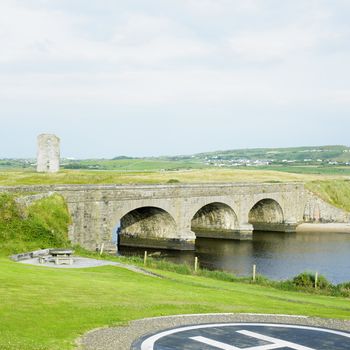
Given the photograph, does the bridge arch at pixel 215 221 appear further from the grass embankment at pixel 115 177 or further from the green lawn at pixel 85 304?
the green lawn at pixel 85 304

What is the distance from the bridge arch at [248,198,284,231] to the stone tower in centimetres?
3607

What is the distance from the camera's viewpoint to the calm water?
58594mm

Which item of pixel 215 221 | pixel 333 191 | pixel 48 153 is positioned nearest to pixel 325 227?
pixel 333 191

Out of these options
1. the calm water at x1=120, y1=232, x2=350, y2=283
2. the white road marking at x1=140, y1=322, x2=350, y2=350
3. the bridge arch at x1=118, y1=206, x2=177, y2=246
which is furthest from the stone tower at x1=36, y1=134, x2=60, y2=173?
the white road marking at x1=140, y1=322, x2=350, y2=350

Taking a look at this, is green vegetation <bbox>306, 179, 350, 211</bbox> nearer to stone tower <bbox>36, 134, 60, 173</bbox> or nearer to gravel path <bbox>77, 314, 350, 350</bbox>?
stone tower <bbox>36, 134, 60, 173</bbox>

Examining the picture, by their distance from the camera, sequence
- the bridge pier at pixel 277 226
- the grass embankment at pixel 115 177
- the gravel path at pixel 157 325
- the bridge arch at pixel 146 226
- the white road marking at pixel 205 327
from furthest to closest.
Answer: the bridge pier at pixel 277 226, the grass embankment at pixel 115 177, the bridge arch at pixel 146 226, the white road marking at pixel 205 327, the gravel path at pixel 157 325

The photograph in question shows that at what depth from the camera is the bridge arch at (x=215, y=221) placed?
82.9m

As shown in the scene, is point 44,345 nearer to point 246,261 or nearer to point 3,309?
point 3,309

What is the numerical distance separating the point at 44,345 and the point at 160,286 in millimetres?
14876

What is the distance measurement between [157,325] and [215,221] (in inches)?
2599

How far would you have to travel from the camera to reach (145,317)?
20625 millimetres

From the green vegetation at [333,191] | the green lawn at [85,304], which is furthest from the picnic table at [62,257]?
the green vegetation at [333,191]

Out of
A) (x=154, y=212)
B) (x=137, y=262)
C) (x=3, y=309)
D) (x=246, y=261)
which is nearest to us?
(x=3, y=309)

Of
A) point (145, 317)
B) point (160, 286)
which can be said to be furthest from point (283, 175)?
point (145, 317)
